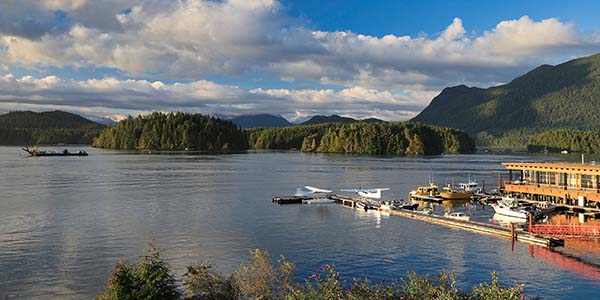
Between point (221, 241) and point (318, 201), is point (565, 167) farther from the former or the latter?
point (221, 241)

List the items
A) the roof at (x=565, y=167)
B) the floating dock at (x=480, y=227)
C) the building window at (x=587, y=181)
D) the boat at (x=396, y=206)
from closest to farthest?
the floating dock at (x=480, y=227) → the roof at (x=565, y=167) → the building window at (x=587, y=181) → the boat at (x=396, y=206)

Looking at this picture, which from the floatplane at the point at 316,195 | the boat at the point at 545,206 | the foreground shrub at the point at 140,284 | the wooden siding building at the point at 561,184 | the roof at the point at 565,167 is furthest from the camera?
the floatplane at the point at 316,195

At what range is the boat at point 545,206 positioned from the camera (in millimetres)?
69906

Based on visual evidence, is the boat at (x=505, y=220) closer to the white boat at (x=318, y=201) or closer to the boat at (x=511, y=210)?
the boat at (x=511, y=210)

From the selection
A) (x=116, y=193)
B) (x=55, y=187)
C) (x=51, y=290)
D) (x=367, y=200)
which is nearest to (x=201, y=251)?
(x=51, y=290)

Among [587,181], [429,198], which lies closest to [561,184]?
[587,181]

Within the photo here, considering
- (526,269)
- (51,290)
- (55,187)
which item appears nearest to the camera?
(51,290)

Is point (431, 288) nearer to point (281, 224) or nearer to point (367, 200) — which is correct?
→ point (281, 224)

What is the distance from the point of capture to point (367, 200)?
266 feet

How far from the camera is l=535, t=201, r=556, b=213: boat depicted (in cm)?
6991

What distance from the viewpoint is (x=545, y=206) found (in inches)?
2810

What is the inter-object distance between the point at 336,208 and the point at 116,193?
37.1 metres

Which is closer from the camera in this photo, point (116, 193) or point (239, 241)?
point (239, 241)

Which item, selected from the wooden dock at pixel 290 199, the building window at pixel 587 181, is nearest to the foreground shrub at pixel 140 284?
the wooden dock at pixel 290 199
